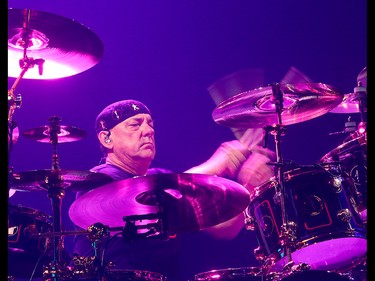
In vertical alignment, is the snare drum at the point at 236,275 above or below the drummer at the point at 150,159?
below

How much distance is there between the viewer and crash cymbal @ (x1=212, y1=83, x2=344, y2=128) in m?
3.33

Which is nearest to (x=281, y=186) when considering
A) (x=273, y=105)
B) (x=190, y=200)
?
(x=190, y=200)

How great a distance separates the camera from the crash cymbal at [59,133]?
325 centimetres

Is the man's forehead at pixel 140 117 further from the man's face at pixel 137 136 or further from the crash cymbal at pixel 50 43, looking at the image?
the crash cymbal at pixel 50 43

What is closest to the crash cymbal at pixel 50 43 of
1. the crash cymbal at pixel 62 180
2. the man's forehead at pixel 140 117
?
the crash cymbal at pixel 62 180

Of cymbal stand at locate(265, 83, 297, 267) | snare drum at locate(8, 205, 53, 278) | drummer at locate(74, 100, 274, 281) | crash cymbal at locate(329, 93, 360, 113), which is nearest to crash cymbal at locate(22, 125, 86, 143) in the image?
snare drum at locate(8, 205, 53, 278)

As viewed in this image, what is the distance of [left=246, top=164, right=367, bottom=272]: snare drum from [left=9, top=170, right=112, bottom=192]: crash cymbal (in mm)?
962

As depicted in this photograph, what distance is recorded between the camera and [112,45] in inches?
178

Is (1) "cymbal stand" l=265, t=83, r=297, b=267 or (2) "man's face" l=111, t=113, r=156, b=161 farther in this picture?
(2) "man's face" l=111, t=113, r=156, b=161

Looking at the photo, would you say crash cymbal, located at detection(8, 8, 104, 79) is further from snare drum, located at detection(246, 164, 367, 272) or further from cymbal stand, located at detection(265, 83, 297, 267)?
snare drum, located at detection(246, 164, 367, 272)

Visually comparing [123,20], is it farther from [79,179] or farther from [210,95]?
[79,179]

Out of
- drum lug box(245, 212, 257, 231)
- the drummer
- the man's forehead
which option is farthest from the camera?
the man's forehead

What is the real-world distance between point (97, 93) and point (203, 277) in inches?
80.9
